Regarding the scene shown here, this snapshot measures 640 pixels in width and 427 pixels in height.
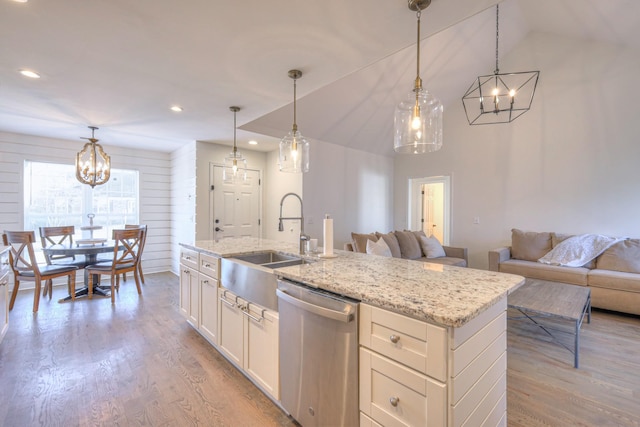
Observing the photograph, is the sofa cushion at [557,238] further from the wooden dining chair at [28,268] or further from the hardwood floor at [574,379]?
the wooden dining chair at [28,268]

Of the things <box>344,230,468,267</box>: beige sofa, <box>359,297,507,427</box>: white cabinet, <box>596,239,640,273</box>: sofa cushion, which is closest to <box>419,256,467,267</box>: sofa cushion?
<box>344,230,468,267</box>: beige sofa

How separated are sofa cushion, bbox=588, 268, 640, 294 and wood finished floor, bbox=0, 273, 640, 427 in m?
0.39

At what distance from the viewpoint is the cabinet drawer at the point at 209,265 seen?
2406 millimetres

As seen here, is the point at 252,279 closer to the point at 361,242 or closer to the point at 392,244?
the point at 361,242

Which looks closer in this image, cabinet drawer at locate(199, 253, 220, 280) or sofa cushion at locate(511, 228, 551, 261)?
cabinet drawer at locate(199, 253, 220, 280)

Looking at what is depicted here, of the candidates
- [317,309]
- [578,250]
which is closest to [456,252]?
[578,250]

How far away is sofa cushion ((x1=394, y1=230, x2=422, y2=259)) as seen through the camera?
463 centimetres

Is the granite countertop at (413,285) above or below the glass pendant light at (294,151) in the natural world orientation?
below

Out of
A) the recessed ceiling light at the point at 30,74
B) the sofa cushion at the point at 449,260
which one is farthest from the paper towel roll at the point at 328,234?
the sofa cushion at the point at 449,260

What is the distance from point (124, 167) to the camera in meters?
5.18

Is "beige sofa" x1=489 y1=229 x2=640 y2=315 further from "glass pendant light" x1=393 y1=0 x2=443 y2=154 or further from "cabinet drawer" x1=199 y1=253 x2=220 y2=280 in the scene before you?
"cabinet drawer" x1=199 y1=253 x2=220 y2=280

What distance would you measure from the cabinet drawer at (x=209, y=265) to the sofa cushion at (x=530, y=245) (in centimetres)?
458

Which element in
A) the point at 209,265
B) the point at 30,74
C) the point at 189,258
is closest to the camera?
the point at 30,74

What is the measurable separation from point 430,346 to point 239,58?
2275mm
